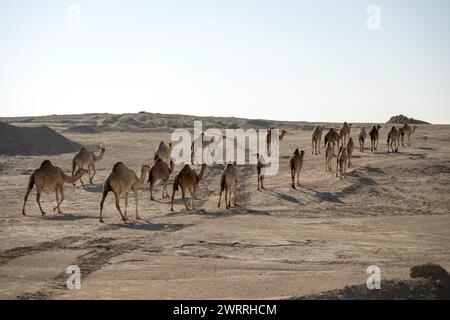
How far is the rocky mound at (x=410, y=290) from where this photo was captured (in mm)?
8500

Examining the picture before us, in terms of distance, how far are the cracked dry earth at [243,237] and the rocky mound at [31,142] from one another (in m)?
9.19

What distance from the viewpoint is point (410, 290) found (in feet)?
28.9

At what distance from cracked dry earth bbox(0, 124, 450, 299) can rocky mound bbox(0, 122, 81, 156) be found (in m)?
9.19

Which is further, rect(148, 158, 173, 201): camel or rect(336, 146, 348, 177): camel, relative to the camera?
rect(336, 146, 348, 177): camel

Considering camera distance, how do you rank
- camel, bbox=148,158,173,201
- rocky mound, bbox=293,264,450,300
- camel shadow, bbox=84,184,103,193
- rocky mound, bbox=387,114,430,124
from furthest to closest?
rocky mound, bbox=387,114,430,124, camel shadow, bbox=84,184,103,193, camel, bbox=148,158,173,201, rocky mound, bbox=293,264,450,300

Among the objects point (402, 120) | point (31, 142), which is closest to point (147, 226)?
point (31, 142)

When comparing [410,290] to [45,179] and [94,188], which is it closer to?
[45,179]

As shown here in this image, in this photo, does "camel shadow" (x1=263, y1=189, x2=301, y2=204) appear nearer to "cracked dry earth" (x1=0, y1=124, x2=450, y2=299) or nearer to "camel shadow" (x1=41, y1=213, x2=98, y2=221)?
"cracked dry earth" (x1=0, y1=124, x2=450, y2=299)

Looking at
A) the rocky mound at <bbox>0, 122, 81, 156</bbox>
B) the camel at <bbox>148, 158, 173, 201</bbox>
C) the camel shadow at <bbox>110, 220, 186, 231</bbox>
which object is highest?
the rocky mound at <bbox>0, 122, 81, 156</bbox>

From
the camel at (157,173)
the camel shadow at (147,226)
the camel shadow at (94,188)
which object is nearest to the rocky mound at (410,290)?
the camel shadow at (147,226)

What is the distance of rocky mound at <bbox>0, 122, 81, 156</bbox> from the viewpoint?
1342 inches

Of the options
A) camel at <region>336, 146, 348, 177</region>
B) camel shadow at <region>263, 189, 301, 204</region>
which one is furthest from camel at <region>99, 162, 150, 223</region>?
camel at <region>336, 146, 348, 177</region>

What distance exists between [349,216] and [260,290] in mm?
8823
